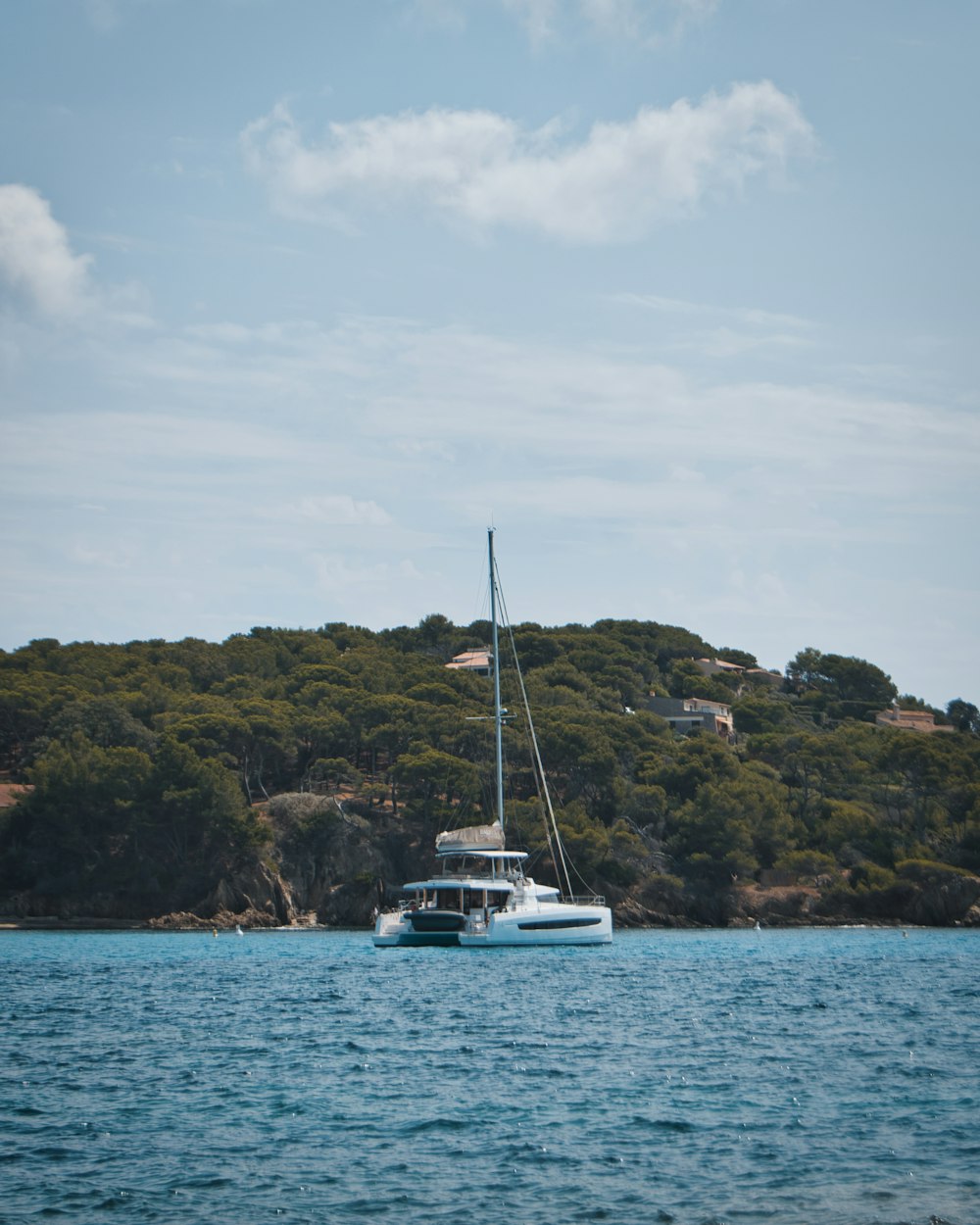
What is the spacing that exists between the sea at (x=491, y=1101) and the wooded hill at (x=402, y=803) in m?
42.3

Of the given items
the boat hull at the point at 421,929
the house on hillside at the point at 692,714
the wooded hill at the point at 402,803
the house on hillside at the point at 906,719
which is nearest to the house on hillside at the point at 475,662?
the house on hillside at the point at 692,714

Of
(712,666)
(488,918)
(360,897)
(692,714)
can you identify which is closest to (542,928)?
(488,918)

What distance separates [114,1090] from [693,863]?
66.3 meters

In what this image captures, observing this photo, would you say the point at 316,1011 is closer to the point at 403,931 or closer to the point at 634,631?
the point at 403,931

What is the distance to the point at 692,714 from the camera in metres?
122

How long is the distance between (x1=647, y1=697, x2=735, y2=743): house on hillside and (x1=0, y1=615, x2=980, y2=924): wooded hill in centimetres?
1461

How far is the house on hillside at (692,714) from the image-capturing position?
4818 inches

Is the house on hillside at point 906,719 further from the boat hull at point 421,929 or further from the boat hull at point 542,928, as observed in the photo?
the boat hull at point 421,929

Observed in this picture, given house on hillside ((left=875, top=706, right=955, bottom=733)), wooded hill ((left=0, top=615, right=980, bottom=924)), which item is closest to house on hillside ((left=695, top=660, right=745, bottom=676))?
house on hillside ((left=875, top=706, right=955, bottom=733))

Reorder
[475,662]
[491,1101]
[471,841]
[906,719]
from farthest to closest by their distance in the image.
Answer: [906,719]
[475,662]
[471,841]
[491,1101]

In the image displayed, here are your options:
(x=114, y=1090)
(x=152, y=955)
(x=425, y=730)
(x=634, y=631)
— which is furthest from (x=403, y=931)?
(x=634, y=631)

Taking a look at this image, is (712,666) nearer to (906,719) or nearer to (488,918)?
(906,719)

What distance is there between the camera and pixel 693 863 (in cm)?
8419

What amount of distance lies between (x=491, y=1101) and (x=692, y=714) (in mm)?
103760
